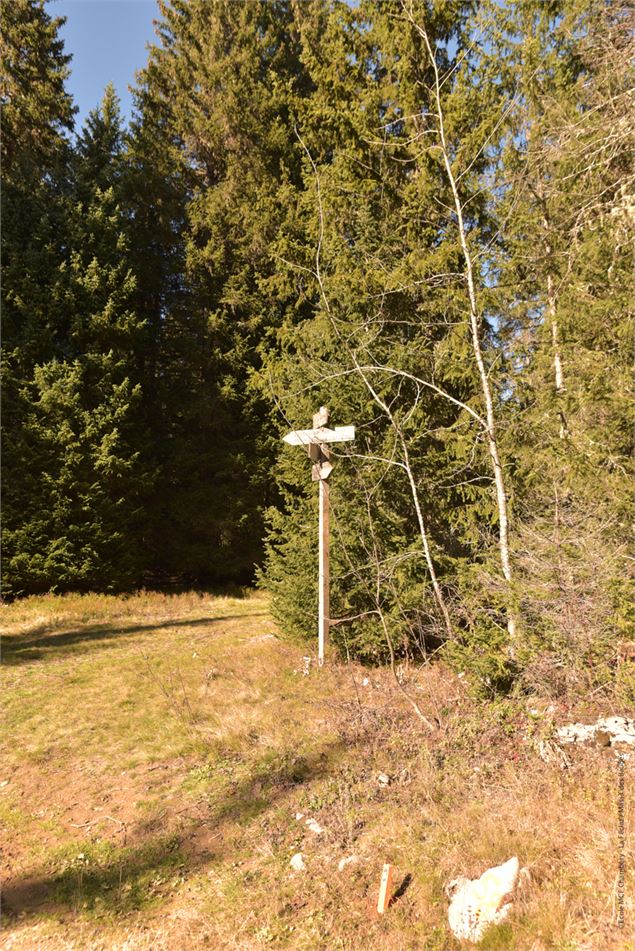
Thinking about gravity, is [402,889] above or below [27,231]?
below

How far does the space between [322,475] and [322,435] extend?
1.91 feet

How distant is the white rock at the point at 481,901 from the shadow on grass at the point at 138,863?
1.35 m

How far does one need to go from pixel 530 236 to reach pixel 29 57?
60.6ft

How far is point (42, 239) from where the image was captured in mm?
15242

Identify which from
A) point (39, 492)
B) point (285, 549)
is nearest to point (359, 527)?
point (285, 549)

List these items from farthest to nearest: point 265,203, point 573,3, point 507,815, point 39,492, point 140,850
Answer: point 265,203, point 39,492, point 573,3, point 140,850, point 507,815

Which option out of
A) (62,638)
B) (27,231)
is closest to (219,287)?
(27,231)

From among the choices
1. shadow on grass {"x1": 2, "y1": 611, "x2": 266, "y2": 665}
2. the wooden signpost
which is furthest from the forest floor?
shadow on grass {"x1": 2, "y1": 611, "x2": 266, "y2": 665}

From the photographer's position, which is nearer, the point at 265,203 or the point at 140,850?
the point at 140,850

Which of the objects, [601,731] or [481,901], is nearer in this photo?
[481,901]

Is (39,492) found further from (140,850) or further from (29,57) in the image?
(29,57)

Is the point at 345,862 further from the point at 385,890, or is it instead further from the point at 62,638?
the point at 62,638

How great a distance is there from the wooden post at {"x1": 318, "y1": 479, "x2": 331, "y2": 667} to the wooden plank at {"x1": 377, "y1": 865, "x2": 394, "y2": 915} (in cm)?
436

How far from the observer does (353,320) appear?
27.5 ft
